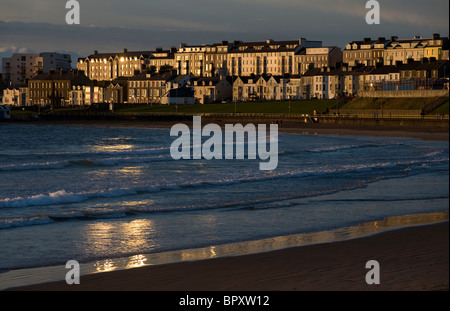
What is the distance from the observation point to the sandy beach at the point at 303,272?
28.3 ft

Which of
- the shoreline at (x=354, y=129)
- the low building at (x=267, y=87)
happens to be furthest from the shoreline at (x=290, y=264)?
the low building at (x=267, y=87)

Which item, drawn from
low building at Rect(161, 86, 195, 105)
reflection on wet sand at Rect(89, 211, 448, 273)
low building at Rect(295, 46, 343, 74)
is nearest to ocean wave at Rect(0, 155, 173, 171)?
reflection on wet sand at Rect(89, 211, 448, 273)

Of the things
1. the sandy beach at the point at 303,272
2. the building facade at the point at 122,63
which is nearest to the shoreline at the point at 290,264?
the sandy beach at the point at 303,272

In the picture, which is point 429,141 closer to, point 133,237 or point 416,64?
point 133,237

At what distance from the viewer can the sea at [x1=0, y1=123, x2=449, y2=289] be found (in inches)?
484

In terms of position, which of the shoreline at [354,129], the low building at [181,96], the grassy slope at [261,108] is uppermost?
the low building at [181,96]

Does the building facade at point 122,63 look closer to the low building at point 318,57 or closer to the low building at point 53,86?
the low building at point 53,86

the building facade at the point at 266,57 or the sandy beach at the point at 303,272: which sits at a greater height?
the building facade at the point at 266,57

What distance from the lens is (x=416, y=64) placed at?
11225 centimetres

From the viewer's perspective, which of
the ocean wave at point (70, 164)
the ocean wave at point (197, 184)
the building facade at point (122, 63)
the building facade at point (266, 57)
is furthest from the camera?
the building facade at point (122, 63)

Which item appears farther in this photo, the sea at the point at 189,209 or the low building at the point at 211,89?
the low building at the point at 211,89

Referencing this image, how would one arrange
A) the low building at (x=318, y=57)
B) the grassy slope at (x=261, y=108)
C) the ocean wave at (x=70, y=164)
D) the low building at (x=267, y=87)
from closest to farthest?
the ocean wave at (x=70, y=164)
the grassy slope at (x=261, y=108)
the low building at (x=267, y=87)
the low building at (x=318, y=57)

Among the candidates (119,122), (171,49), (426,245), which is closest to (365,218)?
(426,245)

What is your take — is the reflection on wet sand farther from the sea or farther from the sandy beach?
the sandy beach
